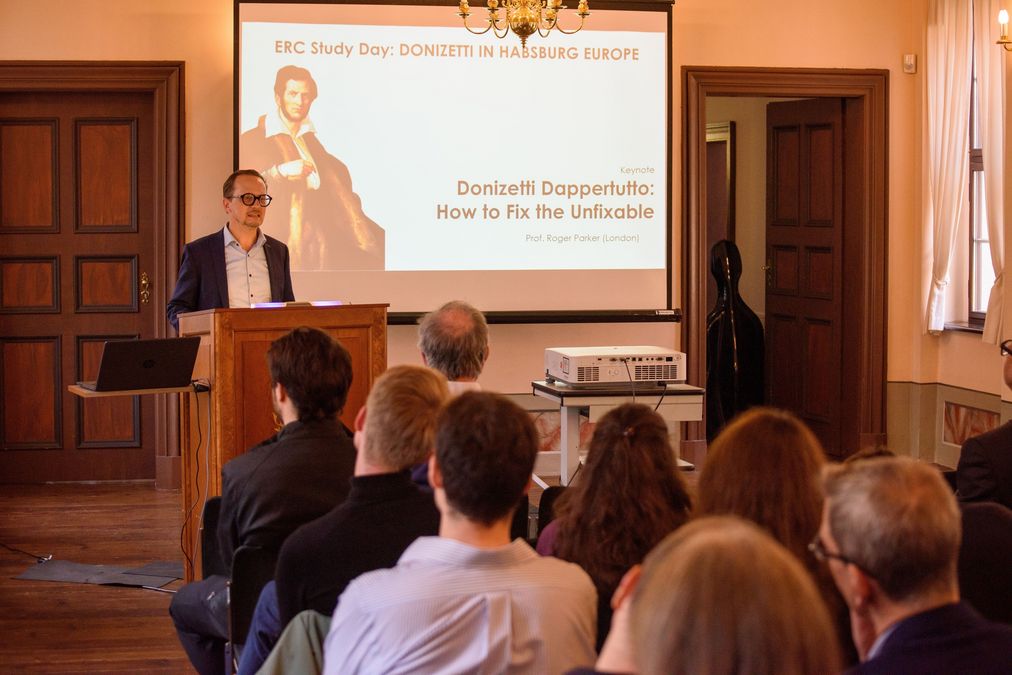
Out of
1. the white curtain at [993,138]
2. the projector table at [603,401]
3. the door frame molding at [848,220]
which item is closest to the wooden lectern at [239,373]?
the projector table at [603,401]

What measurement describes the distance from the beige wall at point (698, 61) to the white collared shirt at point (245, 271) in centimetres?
191

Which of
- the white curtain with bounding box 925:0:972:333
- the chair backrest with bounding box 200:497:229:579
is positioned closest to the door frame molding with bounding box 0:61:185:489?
the chair backrest with bounding box 200:497:229:579

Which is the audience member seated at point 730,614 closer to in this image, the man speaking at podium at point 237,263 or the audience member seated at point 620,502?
the audience member seated at point 620,502

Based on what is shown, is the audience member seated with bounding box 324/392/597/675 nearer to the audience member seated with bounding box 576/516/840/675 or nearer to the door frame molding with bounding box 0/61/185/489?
the audience member seated with bounding box 576/516/840/675

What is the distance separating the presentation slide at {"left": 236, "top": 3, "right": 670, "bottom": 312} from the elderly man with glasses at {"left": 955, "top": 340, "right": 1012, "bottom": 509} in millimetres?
3824

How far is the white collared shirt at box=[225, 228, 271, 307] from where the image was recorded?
5.07 meters

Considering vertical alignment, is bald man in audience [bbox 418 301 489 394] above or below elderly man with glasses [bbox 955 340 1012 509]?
above

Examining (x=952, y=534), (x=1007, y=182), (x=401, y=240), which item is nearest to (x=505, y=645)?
(x=952, y=534)

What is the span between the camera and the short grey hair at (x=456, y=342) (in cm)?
381

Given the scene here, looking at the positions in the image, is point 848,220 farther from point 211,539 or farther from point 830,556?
point 830,556

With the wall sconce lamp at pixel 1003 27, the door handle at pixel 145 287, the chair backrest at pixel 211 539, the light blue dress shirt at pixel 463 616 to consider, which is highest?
the wall sconce lamp at pixel 1003 27

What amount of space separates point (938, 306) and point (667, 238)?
1.77 meters

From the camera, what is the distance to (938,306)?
741 centimetres

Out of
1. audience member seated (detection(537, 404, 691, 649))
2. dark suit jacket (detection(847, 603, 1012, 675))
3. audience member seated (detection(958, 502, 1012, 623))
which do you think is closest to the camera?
dark suit jacket (detection(847, 603, 1012, 675))
